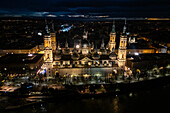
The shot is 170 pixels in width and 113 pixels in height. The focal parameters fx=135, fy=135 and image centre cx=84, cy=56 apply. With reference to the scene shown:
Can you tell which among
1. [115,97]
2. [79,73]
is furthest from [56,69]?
[115,97]

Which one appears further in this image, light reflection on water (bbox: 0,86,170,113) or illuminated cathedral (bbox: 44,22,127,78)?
illuminated cathedral (bbox: 44,22,127,78)

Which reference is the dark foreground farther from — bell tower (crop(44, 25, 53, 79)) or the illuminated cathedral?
bell tower (crop(44, 25, 53, 79))

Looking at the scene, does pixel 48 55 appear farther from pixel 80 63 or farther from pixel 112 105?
pixel 112 105

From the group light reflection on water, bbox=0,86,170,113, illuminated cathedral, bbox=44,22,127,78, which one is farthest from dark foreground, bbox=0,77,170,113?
illuminated cathedral, bbox=44,22,127,78

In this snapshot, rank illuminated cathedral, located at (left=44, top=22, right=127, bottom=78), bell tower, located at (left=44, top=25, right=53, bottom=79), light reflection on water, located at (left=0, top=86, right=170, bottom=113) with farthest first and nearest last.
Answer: bell tower, located at (left=44, top=25, right=53, bottom=79)
illuminated cathedral, located at (left=44, top=22, right=127, bottom=78)
light reflection on water, located at (left=0, top=86, right=170, bottom=113)

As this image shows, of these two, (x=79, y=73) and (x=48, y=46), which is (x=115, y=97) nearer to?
(x=79, y=73)

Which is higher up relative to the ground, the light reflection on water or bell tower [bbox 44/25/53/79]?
bell tower [bbox 44/25/53/79]

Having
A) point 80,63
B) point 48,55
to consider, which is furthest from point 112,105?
Answer: point 48,55

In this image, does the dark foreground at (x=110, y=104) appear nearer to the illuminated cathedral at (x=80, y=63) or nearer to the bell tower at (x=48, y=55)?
the illuminated cathedral at (x=80, y=63)

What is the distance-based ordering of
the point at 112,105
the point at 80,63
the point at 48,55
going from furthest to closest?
the point at 80,63 < the point at 48,55 < the point at 112,105

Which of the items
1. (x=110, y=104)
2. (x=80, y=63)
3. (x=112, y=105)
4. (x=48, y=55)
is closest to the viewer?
(x=112, y=105)

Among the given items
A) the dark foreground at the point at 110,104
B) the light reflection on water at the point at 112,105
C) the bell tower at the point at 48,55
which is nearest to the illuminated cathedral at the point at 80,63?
the bell tower at the point at 48,55
